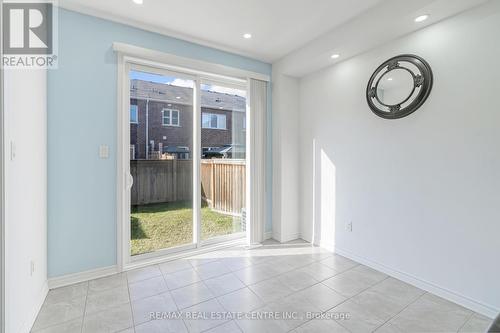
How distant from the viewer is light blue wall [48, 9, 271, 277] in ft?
7.63

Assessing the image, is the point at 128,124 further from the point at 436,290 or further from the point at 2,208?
the point at 436,290

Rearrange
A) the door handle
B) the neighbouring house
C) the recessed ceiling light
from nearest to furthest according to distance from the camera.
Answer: the recessed ceiling light, the door handle, the neighbouring house

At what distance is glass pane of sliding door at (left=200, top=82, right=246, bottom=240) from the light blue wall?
1118mm

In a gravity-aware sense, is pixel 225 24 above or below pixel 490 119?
above

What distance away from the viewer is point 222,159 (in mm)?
3541

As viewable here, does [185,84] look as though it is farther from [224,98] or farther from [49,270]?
[49,270]

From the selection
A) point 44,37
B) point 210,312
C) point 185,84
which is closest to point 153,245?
point 210,312

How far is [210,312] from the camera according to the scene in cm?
199


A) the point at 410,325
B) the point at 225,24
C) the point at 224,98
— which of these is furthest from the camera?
the point at 224,98

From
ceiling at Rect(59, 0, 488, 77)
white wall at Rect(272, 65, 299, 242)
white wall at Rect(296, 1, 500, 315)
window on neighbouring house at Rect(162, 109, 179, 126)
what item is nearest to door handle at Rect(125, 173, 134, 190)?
window on neighbouring house at Rect(162, 109, 179, 126)

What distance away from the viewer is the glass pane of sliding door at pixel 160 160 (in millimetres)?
2846

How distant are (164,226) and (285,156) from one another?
6.46 ft

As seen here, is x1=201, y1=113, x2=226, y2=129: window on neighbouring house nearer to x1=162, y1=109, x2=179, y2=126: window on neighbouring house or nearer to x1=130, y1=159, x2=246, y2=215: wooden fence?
x1=162, y1=109, x2=179, y2=126: window on neighbouring house

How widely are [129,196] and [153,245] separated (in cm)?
70
